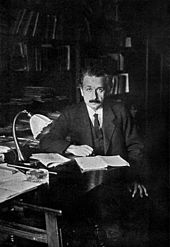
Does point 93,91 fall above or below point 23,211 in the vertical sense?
above

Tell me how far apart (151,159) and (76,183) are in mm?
379

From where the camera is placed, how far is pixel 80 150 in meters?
2.00

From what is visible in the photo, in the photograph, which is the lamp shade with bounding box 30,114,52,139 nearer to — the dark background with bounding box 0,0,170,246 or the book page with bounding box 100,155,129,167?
the dark background with bounding box 0,0,170,246

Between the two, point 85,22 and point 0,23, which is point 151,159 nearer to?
point 85,22

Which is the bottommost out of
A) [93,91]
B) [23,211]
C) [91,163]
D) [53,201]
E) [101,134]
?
[23,211]

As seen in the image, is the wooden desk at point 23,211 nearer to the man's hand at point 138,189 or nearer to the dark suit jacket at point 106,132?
the dark suit jacket at point 106,132

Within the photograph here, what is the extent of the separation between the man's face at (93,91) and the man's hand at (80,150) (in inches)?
7.9

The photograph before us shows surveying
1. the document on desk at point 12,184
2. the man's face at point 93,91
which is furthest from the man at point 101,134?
the document on desk at point 12,184

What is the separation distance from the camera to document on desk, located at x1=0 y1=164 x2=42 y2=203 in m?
1.92

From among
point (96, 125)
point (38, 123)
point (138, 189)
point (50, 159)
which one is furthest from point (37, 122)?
point (138, 189)

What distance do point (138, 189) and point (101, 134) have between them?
32 centimetres

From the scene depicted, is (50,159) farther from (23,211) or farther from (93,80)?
(93,80)

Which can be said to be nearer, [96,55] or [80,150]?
[96,55]

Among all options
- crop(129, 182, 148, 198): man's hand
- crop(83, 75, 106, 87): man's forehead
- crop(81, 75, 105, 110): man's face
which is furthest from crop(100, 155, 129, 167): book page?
crop(83, 75, 106, 87): man's forehead
